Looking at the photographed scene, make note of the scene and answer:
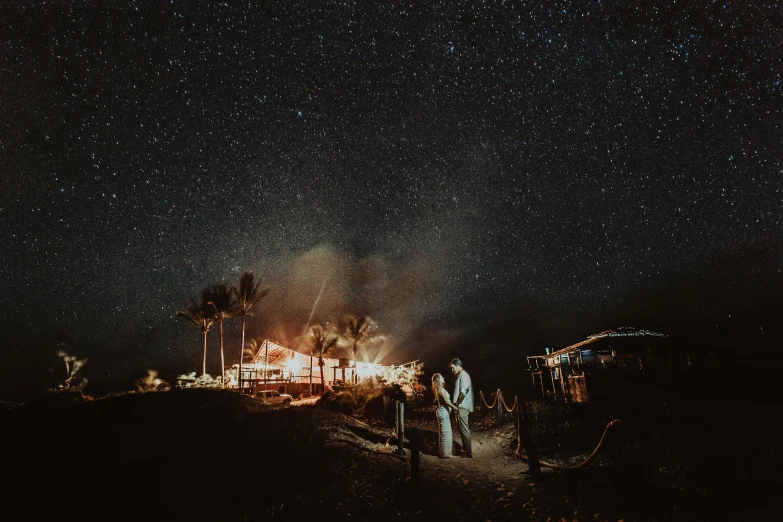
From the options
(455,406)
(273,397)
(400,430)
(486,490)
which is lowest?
(486,490)

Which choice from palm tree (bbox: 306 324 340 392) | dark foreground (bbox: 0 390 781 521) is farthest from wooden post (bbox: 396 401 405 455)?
palm tree (bbox: 306 324 340 392)

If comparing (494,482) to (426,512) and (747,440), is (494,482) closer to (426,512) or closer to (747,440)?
(426,512)

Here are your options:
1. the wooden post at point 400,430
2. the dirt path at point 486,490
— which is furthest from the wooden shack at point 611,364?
the wooden post at point 400,430

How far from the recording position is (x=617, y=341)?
19.8 metres

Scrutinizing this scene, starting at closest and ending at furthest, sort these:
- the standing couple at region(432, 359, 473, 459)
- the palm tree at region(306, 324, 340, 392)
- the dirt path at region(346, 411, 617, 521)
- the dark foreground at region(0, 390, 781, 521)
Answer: the dirt path at region(346, 411, 617, 521), the dark foreground at region(0, 390, 781, 521), the standing couple at region(432, 359, 473, 459), the palm tree at region(306, 324, 340, 392)

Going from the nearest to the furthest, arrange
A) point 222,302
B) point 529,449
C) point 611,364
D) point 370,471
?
point 529,449
point 370,471
point 611,364
point 222,302

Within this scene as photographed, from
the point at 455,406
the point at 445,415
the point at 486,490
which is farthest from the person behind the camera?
the point at 455,406

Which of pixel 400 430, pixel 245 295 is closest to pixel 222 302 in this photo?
pixel 245 295

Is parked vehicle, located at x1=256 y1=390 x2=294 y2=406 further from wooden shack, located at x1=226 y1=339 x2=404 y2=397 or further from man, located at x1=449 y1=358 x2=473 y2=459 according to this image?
man, located at x1=449 y1=358 x2=473 y2=459

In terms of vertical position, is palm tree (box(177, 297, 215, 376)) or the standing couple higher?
palm tree (box(177, 297, 215, 376))

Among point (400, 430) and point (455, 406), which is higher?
point (455, 406)

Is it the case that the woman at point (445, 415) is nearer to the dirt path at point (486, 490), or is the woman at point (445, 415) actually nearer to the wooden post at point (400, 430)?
the dirt path at point (486, 490)

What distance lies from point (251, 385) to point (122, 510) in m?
17.3

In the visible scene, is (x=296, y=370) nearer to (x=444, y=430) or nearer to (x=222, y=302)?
(x=222, y=302)
